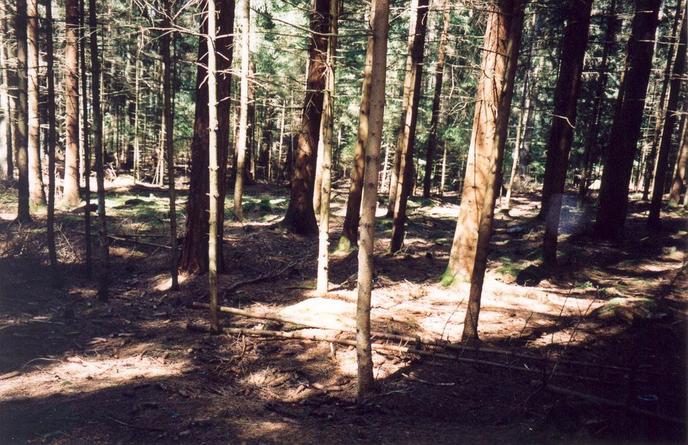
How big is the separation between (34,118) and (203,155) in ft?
33.9

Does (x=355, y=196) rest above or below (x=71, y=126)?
below

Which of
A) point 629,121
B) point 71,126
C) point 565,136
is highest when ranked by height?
point 629,121

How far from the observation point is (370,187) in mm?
6391

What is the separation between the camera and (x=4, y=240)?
16672mm

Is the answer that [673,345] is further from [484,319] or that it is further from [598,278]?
[598,278]

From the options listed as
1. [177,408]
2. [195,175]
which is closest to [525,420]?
[177,408]

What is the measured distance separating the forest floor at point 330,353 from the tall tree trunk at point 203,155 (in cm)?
84

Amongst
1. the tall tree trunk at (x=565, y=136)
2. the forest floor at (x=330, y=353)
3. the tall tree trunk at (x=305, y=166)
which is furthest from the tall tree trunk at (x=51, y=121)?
the tall tree trunk at (x=565, y=136)

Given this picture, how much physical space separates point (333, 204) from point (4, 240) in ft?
54.5

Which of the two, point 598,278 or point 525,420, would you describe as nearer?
point 525,420

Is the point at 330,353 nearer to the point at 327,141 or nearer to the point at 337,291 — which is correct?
the point at 337,291

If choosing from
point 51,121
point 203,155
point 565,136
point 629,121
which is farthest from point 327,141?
point 629,121

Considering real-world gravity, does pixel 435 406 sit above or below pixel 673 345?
below

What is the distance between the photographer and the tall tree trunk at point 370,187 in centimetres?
620
